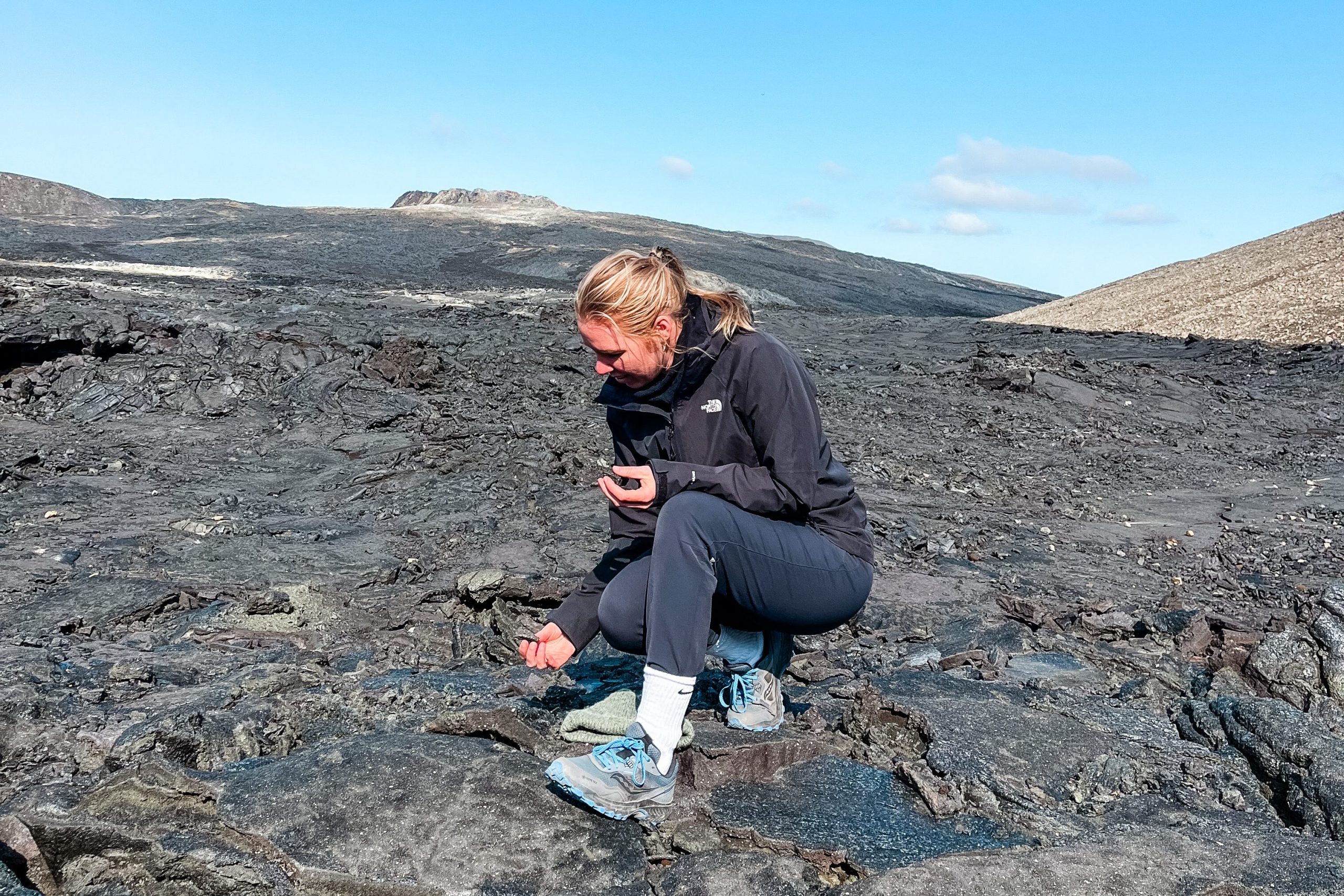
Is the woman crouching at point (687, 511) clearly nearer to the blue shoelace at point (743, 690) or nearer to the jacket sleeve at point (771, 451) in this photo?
the jacket sleeve at point (771, 451)

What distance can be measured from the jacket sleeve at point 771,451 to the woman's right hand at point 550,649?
504 millimetres

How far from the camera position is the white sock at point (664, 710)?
2594 mm

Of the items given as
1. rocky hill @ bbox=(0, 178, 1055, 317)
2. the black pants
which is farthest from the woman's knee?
rocky hill @ bbox=(0, 178, 1055, 317)

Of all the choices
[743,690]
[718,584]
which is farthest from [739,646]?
[718,584]

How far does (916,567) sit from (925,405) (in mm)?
5667

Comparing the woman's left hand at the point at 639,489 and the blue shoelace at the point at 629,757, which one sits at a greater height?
the woman's left hand at the point at 639,489

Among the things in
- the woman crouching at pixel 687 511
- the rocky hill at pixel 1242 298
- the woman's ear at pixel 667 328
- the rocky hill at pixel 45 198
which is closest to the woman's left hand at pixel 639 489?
the woman crouching at pixel 687 511

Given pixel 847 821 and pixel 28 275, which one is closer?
pixel 847 821

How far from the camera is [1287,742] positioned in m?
3.15

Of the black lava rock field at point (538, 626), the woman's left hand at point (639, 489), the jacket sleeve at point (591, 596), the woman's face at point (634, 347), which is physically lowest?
the black lava rock field at point (538, 626)

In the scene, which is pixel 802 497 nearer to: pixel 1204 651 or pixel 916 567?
pixel 1204 651

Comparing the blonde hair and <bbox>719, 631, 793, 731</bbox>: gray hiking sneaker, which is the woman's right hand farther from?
the blonde hair

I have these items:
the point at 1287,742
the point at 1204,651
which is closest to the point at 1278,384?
the point at 1204,651

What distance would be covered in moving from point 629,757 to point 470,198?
185ft
